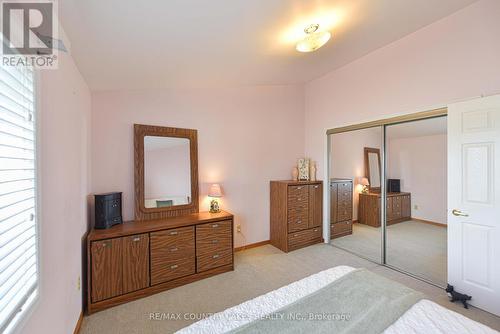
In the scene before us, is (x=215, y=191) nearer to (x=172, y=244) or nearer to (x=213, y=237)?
(x=213, y=237)

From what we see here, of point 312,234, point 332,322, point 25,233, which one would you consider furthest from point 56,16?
point 312,234

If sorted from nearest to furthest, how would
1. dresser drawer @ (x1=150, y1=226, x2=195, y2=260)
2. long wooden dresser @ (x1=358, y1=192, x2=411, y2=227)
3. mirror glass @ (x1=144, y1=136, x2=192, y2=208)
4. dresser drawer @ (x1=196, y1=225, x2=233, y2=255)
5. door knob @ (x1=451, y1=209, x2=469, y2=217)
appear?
door knob @ (x1=451, y1=209, x2=469, y2=217)
dresser drawer @ (x1=150, y1=226, x2=195, y2=260)
dresser drawer @ (x1=196, y1=225, x2=233, y2=255)
mirror glass @ (x1=144, y1=136, x2=192, y2=208)
long wooden dresser @ (x1=358, y1=192, x2=411, y2=227)

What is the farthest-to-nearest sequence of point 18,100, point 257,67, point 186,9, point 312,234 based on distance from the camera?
1. point 312,234
2. point 257,67
3. point 186,9
4. point 18,100

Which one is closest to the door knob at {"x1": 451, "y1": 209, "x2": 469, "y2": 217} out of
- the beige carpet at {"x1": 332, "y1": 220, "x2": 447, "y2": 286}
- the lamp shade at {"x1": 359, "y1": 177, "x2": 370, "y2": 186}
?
the beige carpet at {"x1": 332, "y1": 220, "x2": 447, "y2": 286}

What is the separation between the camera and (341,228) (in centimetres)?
386

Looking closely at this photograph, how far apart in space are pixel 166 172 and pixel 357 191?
3.01 meters

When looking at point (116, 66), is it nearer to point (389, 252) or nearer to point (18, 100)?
point (18, 100)

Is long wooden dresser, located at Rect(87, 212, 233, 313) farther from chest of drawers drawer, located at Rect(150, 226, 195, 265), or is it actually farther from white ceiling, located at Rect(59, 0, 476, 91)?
white ceiling, located at Rect(59, 0, 476, 91)

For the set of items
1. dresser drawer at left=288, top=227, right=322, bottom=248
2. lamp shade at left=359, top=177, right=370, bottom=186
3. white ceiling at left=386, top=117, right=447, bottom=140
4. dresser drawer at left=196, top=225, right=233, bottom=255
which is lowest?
dresser drawer at left=288, top=227, right=322, bottom=248

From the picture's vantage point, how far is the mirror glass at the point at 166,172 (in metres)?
2.81

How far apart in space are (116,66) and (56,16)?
0.79 meters

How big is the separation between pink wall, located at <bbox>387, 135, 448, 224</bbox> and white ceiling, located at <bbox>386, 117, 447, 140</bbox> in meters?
0.05

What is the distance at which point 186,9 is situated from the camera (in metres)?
1.55
